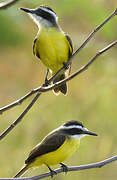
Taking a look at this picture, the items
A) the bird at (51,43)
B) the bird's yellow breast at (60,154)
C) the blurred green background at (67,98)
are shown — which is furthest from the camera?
the blurred green background at (67,98)

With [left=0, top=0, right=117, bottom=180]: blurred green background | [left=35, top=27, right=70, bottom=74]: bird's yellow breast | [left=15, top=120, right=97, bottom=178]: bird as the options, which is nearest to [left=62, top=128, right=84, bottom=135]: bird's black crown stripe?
[left=15, top=120, right=97, bottom=178]: bird

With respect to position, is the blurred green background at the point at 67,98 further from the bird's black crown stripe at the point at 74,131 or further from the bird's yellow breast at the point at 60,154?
the bird's yellow breast at the point at 60,154

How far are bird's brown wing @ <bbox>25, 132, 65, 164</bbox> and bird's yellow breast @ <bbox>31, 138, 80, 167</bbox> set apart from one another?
0.03 metres

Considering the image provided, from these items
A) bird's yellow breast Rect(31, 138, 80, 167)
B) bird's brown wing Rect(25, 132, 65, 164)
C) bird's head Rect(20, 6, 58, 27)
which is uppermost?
bird's head Rect(20, 6, 58, 27)

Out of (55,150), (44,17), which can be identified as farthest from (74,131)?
(44,17)

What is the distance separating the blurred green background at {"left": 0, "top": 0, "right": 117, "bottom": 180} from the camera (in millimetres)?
7016

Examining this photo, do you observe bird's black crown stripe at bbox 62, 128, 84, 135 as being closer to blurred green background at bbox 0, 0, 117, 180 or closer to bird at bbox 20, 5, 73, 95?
bird at bbox 20, 5, 73, 95

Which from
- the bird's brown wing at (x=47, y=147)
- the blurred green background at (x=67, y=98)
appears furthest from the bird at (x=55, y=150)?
the blurred green background at (x=67, y=98)

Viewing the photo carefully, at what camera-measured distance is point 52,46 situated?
4391mm

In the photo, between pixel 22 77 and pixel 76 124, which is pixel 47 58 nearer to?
pixel 76 124

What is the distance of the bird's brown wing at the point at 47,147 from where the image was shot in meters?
4.30

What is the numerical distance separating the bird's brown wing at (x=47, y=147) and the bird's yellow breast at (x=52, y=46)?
0.58 m

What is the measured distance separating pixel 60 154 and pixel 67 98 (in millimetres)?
3432

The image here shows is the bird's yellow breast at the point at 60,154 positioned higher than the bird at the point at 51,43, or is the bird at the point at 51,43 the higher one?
the bird at the point at 51,43
